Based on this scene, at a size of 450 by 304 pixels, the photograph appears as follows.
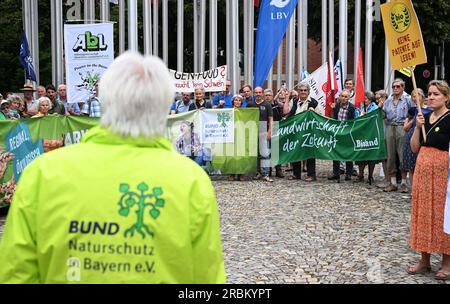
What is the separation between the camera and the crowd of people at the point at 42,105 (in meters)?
11.1

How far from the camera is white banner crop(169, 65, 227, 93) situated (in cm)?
1784

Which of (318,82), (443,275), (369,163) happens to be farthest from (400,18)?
(318,82)

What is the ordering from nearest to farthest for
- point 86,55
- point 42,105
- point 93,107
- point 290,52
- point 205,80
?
1. point 42,105
2. point 86,55
3. point 93,107
4. point 205,80
5. point 290,52

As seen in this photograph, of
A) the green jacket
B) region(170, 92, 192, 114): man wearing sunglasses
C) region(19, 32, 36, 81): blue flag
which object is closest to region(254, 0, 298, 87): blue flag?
region(170, 92, 192, 114): man wearing sunglasses

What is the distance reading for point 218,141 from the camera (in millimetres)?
13586

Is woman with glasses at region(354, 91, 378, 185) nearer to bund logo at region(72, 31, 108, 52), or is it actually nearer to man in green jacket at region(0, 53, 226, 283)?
bund logo at region(72, 31, 108, 52)

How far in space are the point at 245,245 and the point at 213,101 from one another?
8.75m

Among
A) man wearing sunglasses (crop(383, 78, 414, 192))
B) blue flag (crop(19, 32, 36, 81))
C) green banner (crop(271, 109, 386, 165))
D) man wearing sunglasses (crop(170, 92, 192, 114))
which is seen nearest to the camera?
man wearing sunglasses (crop(383, 78, 414, 192))

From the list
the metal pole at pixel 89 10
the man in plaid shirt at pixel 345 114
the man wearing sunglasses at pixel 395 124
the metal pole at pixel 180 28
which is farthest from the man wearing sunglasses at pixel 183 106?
the metal pole at pixel 89 10

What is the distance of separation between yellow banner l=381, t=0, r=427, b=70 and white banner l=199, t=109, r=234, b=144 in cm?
552

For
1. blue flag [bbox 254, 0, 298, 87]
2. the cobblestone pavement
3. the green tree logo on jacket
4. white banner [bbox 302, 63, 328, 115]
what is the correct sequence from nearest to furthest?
the green tree logo on jacket
the cobblestone pavement
blue flag [bbox 254, 0, 298, 87]
white banner [bbox 302, 63, 328, 115]

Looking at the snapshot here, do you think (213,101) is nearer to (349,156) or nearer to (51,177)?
(349,156)

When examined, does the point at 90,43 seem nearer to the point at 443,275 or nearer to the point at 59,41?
the point at 443,275

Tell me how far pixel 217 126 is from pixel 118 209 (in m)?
11.3
